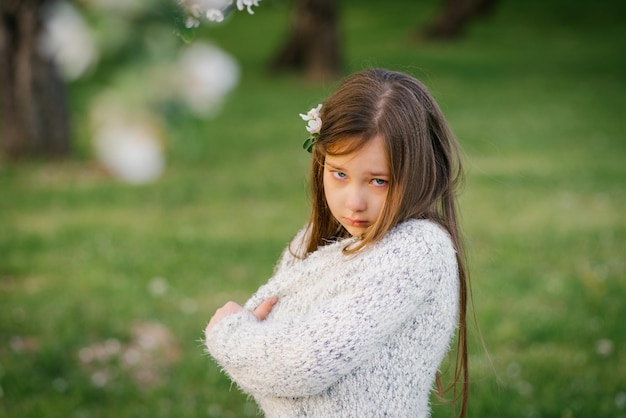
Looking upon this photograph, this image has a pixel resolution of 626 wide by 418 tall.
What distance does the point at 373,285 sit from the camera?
197 cm

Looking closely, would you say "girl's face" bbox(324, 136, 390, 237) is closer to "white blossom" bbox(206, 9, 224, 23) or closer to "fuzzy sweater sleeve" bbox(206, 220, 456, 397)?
"fuzzy sweater sleeve" bbox(206, 220, 456, 397)

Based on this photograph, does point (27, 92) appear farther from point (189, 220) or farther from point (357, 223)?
point (357, 223)

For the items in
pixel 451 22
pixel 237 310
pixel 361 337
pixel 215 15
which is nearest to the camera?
pixel 215 15

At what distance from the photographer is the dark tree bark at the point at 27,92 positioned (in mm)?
8445

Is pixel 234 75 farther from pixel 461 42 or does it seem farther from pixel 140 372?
pixel 461 42

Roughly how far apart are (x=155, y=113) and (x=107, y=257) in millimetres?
4996

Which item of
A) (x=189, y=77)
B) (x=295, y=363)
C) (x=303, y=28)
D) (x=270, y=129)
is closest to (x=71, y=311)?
(x=295, y=363)

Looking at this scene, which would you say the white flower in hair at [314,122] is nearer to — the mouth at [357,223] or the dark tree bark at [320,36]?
the mouth at [357,223]

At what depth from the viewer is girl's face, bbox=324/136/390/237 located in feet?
6.60

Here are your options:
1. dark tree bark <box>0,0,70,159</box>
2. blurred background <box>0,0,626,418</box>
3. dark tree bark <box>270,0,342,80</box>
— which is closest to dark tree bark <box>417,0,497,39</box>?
dark tree bark <box>270,0,342,80</box>

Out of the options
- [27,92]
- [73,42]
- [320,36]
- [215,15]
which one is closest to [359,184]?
[215,15]

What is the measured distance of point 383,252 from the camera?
2.00 meters

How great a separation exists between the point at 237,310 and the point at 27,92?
7.12m

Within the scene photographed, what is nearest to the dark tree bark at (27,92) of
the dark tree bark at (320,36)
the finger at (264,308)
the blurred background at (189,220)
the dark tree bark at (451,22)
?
the blurred background at (189,220)
